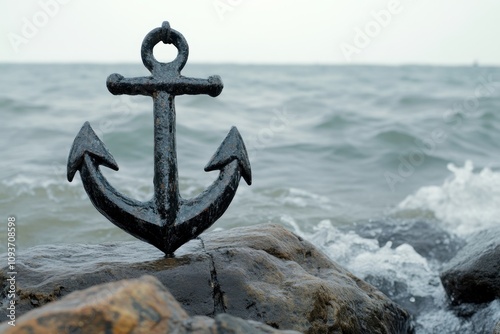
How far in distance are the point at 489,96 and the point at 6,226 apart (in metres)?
15.2

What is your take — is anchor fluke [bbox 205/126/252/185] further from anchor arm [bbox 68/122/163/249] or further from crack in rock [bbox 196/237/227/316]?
crack in rock [bbox 196/237/227/316]

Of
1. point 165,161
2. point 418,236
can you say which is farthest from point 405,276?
point 165,161

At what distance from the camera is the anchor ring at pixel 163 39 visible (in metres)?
2.92


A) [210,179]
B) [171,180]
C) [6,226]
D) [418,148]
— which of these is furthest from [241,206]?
[418,148]

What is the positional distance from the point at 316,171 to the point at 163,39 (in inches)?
247

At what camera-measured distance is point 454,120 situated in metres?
13.2

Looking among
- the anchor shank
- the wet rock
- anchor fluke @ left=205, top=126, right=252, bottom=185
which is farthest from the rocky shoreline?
the wet rock

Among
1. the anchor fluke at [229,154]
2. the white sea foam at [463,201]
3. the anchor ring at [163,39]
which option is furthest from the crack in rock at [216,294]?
the white sea foam at [463,201]

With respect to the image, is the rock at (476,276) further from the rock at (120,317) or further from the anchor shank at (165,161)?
the rock at (120,317)

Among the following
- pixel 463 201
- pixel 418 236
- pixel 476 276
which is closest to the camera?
pixel 476 276

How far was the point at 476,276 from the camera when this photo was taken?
3801 millimetres

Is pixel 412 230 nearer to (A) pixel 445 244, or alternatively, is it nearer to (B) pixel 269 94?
(A) pixel 445 244

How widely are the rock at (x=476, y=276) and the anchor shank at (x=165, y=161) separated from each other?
1.99 meters

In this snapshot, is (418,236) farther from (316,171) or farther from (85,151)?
(85,151)
